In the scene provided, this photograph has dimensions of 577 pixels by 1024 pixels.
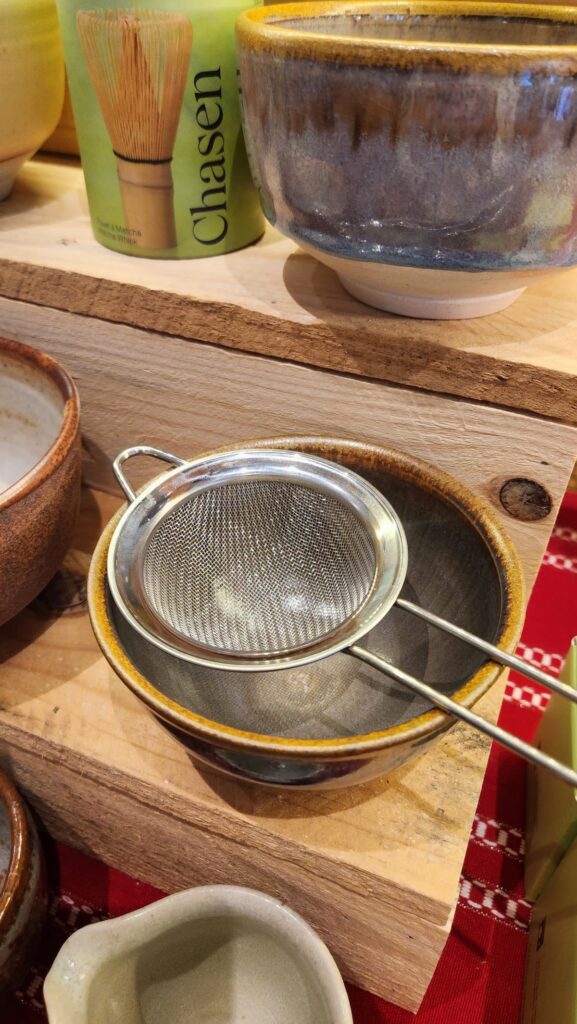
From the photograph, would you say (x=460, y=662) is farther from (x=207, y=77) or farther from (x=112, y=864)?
(x=207, y=77)

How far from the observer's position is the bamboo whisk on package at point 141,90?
571 mm

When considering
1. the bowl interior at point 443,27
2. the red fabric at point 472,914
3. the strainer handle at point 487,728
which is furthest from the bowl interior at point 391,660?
the bowl interior at point 443,27

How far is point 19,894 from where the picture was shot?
55 cm

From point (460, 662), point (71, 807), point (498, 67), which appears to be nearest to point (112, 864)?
point (71, 807)

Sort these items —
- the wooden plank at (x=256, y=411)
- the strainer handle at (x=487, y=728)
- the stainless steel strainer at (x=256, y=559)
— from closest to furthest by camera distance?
the strainer handle at (x=487, y=728) < the stainless steel strainer at (x=256, y=559) < the wooden plank at (x=256, y=411)

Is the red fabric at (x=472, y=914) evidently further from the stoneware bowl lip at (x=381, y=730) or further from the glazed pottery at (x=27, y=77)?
the glazed pottery at (x=27, y=77)

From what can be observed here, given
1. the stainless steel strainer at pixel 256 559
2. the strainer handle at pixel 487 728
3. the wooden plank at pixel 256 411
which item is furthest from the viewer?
the wooden plank at pixel 256 411

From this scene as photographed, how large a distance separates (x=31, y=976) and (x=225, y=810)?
255mm

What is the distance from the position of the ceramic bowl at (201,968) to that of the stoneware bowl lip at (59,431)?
326 millimetres

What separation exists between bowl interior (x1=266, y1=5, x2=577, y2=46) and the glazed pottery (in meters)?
0.27

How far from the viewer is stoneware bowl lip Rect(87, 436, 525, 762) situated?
416 mm

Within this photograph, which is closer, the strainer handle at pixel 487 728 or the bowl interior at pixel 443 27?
the strainer handle at pixel 487 728

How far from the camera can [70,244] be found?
74 centimetres

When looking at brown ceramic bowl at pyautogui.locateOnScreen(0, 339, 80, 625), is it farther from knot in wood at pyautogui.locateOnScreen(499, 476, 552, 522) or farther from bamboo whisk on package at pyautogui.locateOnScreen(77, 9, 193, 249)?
knot in wood at pyautogui.locateOnScreen(499, 476, 552, 522)
